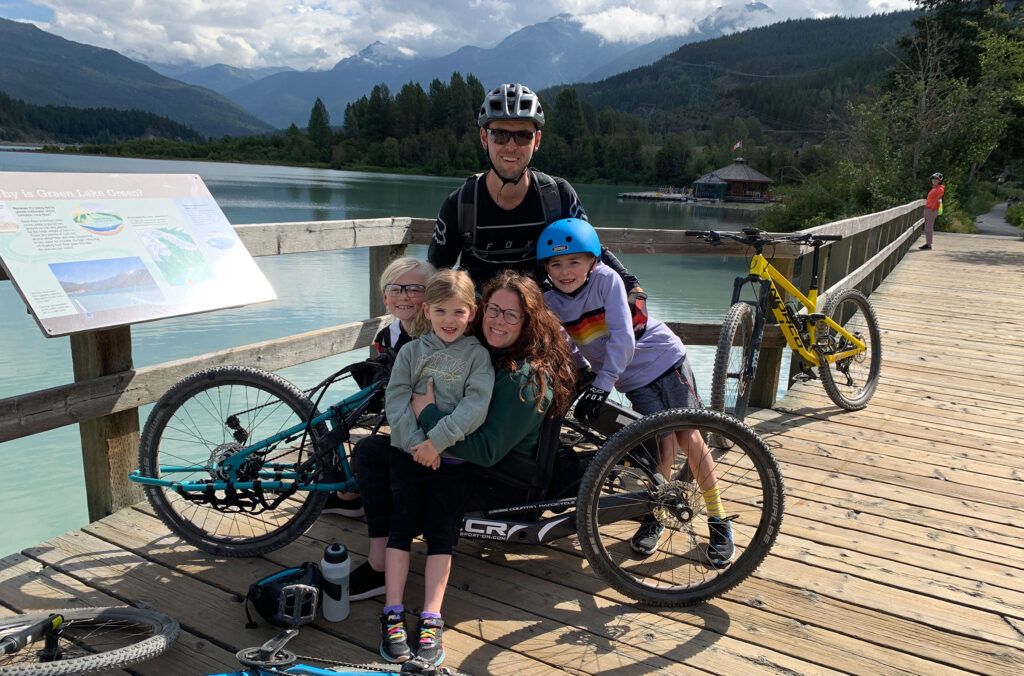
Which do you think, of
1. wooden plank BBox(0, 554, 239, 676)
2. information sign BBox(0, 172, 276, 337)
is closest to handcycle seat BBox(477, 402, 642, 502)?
wooden plank BBox(0, 554, 239, 676)

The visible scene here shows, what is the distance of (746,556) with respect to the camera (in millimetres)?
2406

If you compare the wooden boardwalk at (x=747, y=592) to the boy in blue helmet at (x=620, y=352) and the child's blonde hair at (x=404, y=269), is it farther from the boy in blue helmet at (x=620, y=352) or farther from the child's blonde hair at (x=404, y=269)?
the child's blonde hair at (x=404, y=269)

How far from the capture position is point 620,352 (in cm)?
258

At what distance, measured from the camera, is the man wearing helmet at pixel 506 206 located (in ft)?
8.82

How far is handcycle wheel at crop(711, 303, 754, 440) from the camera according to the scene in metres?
3.52

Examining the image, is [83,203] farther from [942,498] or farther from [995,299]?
[995,299]

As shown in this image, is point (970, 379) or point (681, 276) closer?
point (970, 379)

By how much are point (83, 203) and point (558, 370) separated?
5.65 feet

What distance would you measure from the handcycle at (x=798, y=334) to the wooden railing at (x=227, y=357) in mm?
138

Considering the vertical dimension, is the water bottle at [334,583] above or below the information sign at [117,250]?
below

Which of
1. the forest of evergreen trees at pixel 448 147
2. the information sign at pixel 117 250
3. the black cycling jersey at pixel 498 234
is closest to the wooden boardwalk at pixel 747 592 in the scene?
the information sign at pixel 117 250

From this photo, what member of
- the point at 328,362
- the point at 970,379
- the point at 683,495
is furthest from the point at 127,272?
the point at 328,362

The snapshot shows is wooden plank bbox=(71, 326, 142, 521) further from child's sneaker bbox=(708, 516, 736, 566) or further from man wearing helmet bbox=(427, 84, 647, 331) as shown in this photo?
child's sneaker bbox=(708, 516, 736, 566)

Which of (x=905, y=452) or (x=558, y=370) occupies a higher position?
(x=558, y=370)
